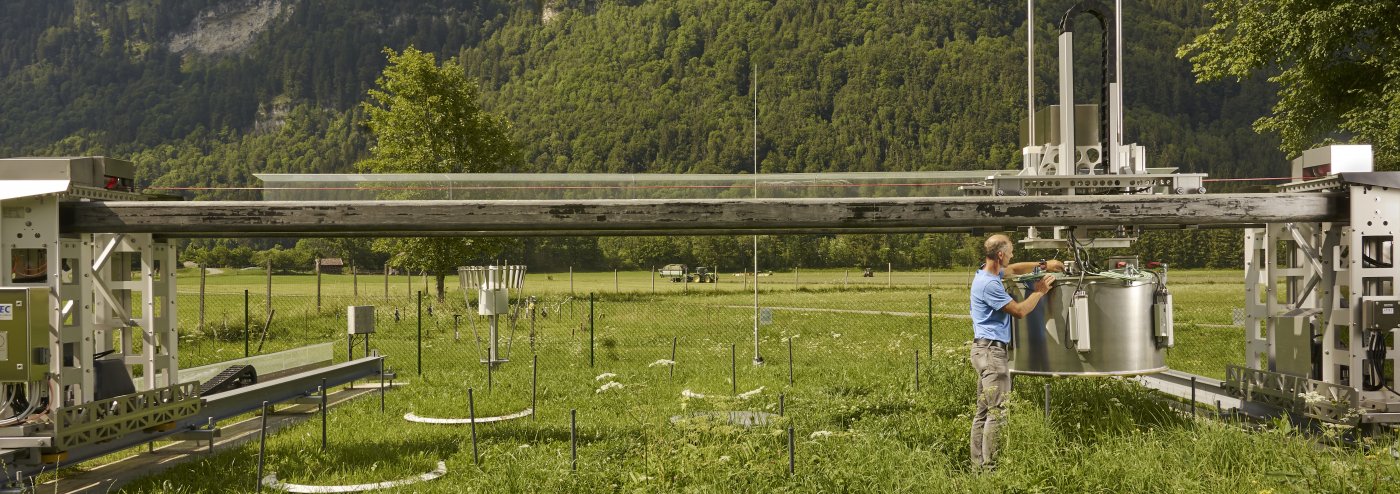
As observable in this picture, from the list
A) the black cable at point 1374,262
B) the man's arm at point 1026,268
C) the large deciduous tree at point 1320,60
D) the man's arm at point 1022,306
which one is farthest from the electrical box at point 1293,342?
the large deciduous tree at point 1320,60

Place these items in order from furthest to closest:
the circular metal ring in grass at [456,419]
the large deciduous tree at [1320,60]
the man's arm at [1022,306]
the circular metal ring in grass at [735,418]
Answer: the large deciduous tree at [1320,60] → the circular metal ring in grass at [456,419] → the circular metal ring in grass at [735,418] → the man's arm at [1022,306]

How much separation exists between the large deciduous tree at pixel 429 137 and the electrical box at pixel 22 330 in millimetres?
23315

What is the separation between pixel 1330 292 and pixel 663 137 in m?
156

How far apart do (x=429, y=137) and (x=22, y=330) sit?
2497 centimetres

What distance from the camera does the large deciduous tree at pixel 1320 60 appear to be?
17891 millimetres

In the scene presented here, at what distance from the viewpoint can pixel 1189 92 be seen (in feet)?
494

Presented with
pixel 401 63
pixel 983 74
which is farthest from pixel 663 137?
pixel 401 63

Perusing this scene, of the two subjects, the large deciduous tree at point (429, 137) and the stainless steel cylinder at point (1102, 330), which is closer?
the stainless steel cylinder at point (1102, 330)

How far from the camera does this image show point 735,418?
10.1 metres

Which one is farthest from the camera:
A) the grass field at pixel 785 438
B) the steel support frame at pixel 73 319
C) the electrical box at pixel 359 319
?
the electrical box at pixel 359 319

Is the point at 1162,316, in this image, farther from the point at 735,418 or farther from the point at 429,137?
the point at 429,137

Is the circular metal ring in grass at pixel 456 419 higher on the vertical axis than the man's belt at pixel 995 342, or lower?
lower

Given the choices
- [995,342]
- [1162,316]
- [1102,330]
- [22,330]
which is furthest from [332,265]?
[1162,316]

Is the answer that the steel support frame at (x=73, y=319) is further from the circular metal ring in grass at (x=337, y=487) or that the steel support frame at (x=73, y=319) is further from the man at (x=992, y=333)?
the man at (x=992, y=333)
